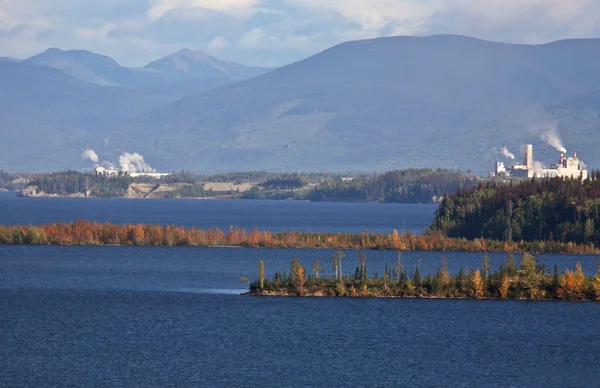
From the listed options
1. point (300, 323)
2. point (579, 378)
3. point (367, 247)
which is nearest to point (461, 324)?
point (300, 323)

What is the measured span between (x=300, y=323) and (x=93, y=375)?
59.9 feet

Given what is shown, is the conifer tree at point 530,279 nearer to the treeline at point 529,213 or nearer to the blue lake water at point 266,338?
the blue lake water at point 266,338

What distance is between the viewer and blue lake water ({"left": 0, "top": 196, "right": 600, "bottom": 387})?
5416cm

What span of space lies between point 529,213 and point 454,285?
5245 cm

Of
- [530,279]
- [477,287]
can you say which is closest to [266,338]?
[477,287]

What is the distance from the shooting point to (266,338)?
6450cm

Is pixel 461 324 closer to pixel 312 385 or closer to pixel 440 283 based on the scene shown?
pixel 440 283

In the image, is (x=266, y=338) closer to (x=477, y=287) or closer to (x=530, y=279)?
(x=477, y=287)

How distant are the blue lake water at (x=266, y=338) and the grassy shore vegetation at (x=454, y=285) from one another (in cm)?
144

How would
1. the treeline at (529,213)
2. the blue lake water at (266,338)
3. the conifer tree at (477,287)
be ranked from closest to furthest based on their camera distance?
the blue lake water at (266,338) < the conifer tree at (477,287) < the treeline at (529,213)

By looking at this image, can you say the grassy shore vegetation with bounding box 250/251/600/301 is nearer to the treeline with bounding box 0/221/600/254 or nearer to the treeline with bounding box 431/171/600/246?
the treeline with bounding box 0/221/600/254

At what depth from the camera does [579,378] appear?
54.1 m

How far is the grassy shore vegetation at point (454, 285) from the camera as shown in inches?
3132

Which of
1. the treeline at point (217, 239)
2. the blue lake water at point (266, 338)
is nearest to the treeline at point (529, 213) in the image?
the treeline at point (217, 239)
